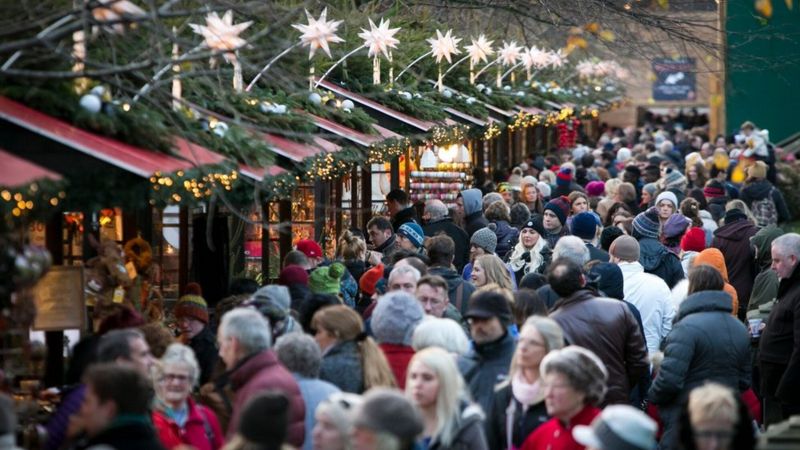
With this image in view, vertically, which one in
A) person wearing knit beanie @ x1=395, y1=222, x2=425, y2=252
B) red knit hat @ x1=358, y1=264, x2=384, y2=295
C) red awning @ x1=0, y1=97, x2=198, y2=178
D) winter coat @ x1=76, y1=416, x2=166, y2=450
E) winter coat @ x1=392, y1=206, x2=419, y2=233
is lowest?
winter coat @ x1=76, y1=416, x2=166, y2=450

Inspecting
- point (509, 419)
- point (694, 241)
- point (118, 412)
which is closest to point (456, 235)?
point (694, 241)

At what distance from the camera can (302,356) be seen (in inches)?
332

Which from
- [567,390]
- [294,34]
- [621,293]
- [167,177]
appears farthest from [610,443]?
[294,34]

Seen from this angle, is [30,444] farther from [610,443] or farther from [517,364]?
[610,443]

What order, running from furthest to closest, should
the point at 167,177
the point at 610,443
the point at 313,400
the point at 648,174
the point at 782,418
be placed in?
the point at 648,174
the point at 782,418
the point at 167,177
the point at 313,400
the point at 610,443

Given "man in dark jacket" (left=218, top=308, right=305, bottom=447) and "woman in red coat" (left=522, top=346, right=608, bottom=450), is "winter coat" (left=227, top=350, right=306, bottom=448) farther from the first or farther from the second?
"woman in red coat" (left=522, top=346, right=608, bottom=450)

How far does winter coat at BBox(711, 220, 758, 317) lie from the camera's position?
16797 millimetres

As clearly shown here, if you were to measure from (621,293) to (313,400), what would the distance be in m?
4.61

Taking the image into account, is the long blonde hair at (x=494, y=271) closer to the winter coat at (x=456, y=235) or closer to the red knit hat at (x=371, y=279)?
the red knit hat at (x=371, y=279)

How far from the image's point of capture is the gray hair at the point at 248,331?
828 centimetres

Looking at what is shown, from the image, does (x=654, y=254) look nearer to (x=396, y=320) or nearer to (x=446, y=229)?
(x=446, y=229)

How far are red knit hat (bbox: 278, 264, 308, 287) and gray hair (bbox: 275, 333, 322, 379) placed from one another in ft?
12.3

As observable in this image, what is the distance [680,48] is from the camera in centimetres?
2339

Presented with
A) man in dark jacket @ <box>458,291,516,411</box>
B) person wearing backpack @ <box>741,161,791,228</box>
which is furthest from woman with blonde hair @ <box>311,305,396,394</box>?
person wearing backpack @ <box>741,161,791,228</box>
